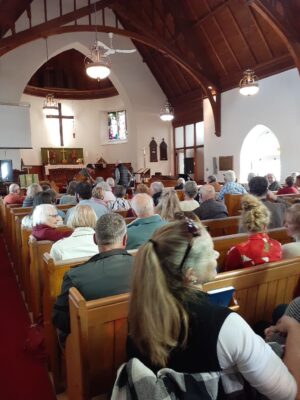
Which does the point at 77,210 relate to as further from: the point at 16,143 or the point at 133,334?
the point at 16,143

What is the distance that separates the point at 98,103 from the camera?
14.6 metres

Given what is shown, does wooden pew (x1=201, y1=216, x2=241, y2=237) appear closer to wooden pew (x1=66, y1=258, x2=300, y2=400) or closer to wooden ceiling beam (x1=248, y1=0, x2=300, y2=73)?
wooden pew (x1=66, y1=258, x2=300, y2=400)

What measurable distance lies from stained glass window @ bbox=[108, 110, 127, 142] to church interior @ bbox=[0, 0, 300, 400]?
4 cm

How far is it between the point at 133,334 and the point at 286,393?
0.47 metres

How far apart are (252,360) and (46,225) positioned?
218cm

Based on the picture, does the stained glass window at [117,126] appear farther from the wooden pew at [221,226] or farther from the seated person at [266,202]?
the seated person at [266,202]

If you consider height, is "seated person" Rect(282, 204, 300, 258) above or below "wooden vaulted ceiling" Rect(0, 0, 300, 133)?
below

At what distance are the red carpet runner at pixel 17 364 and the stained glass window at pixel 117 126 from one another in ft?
37.5

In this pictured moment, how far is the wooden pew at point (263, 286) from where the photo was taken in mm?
1641

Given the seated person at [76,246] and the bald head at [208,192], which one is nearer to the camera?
the seated person at [76,246]

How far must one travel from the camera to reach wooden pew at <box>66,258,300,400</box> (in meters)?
1.31

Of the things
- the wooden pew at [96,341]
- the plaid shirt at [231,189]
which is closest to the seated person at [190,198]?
the plaid shirt at [231,189]

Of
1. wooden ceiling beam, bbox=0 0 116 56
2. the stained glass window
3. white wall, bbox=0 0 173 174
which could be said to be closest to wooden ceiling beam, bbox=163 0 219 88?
wooden ceiling beam, bbox=0 0 116 56

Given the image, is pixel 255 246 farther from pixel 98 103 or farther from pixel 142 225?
pixel 98 103
